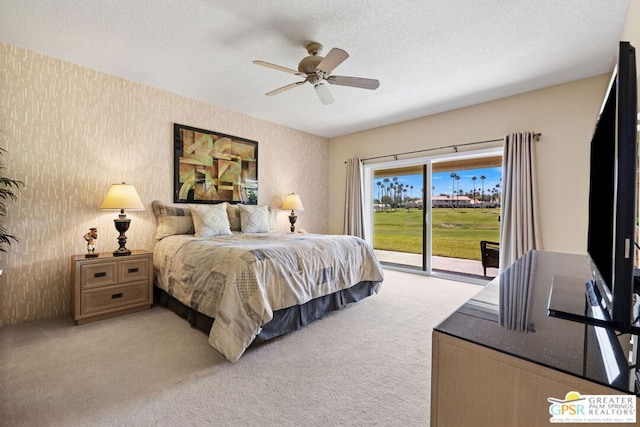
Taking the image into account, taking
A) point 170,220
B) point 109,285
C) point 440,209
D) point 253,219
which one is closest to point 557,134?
point 440,209

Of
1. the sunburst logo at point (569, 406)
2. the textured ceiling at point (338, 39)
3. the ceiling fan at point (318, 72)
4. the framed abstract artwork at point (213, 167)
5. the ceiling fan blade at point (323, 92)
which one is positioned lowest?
the sunburst logo at point (569, 406)

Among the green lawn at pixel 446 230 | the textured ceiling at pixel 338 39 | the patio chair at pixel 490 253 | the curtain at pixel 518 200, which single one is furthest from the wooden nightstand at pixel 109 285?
the patio chair at pixel 490 253

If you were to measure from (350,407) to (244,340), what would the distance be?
84 cm

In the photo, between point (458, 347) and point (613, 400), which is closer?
point (613, 400)

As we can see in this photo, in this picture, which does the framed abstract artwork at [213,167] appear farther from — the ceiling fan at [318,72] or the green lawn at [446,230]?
the green lawn at [446,230]

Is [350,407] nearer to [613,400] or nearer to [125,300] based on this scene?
[613,400]

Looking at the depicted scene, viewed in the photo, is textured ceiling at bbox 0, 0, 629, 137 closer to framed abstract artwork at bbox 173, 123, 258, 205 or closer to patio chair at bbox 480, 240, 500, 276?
framed abstract artwork at bbox 173, 123, 258, 205

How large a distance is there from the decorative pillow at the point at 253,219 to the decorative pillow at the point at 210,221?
0.30m

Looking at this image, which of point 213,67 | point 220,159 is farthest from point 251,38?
point 220,159

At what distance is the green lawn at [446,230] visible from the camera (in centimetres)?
520

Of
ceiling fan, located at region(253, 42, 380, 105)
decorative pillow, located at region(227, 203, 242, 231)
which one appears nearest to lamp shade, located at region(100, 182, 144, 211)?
decorative pillow, located at region(227, 203, 242, 231)

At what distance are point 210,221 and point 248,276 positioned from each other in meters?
1.58

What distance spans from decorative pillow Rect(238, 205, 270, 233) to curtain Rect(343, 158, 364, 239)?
180 centimetres

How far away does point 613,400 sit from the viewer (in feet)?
1.66
